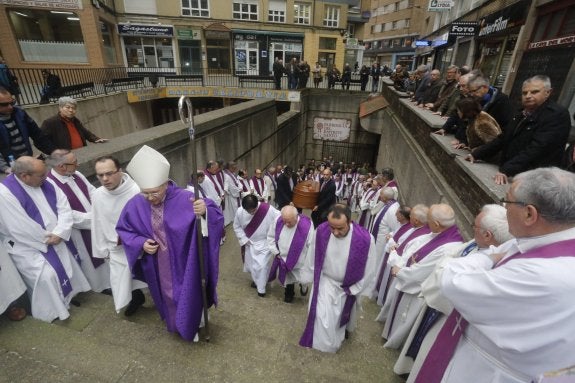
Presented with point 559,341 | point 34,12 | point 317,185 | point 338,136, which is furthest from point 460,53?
point 34,12

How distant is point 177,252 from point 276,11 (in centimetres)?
2775

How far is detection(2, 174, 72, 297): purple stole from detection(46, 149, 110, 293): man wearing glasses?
0.17m

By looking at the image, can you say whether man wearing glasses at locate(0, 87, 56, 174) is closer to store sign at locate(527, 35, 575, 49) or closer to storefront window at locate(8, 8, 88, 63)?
store sign at locate(527, 35, 575, 49)

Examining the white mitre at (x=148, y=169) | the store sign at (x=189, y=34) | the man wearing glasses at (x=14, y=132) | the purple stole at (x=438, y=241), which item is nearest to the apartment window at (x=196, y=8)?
the store sign at (x=189, y=34)

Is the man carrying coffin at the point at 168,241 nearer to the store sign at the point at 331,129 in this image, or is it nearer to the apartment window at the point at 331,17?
the store sign at the point at 331,129

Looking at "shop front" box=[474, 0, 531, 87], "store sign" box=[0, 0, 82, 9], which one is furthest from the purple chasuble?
"store sign" box=[0, 0, 82, 9]

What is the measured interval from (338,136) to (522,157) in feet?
49.3

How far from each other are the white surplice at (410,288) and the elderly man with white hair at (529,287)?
1.09m

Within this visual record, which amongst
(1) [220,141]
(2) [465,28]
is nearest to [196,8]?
(2) [465,28]

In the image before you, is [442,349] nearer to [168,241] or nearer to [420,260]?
[420,260]

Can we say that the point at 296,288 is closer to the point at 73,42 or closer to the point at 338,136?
the point at 338,136

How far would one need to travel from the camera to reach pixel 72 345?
2150mm

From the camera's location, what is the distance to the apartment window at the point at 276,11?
80.7 feet

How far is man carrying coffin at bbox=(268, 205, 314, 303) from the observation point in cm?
410
